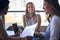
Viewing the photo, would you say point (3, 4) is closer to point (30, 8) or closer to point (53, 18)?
point (53, 18)

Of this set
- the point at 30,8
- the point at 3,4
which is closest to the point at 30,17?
the point at 30,8

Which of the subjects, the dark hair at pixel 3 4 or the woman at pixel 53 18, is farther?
the woman at pixel 53 18

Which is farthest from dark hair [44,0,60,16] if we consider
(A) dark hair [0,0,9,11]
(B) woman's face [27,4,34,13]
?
(B) woman's face [27,4,34,13]

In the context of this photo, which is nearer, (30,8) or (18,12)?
(30,8)

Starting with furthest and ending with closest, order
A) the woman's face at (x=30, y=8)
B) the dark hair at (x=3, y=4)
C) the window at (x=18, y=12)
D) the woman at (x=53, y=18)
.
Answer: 1. the window at (x=18, y=12)
2. the woman's face at (x=30, y=8)
3. the woman at (x=53, y=18)
4. the dark hair at (x=3, y=4)

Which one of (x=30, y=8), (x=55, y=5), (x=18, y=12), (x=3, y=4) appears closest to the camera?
(x=3, y=4)

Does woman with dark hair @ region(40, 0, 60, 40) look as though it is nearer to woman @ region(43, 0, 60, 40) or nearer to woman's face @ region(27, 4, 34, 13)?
woman @ region(43, 0, 60, 40)

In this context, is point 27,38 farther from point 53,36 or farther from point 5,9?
point 5,9

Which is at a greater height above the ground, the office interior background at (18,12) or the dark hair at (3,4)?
the dark hair at (3,4)

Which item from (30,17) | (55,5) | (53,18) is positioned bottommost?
(30,17)

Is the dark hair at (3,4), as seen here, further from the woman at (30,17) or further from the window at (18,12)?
the window at (18,12)

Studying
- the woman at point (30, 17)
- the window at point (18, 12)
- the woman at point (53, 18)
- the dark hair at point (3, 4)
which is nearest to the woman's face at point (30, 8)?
the woman at point (30, 17)

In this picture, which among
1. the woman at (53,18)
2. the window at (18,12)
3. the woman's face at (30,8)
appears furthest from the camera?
the window at (18,12)

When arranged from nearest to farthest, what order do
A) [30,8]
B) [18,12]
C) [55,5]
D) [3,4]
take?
[3,4] < [55,5] < [30,8] < [18,12]
